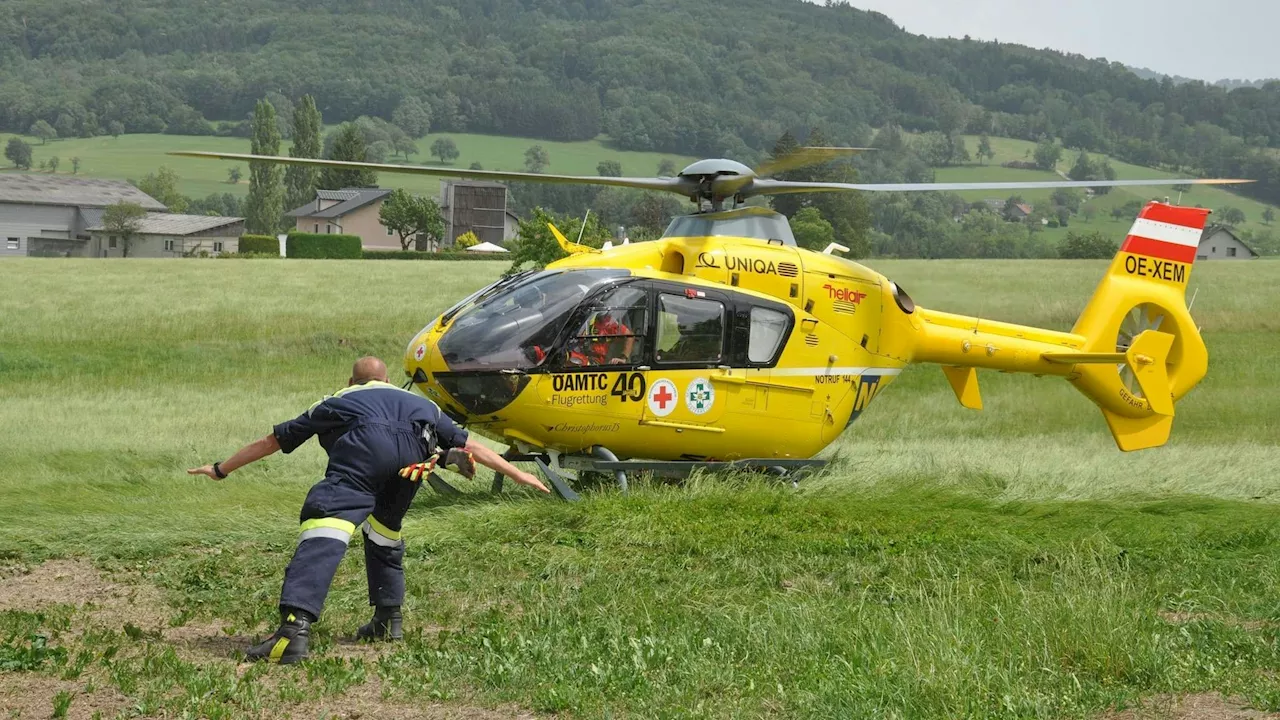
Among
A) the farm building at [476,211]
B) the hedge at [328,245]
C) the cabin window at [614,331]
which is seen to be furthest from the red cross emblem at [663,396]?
the farm building at [476,211]

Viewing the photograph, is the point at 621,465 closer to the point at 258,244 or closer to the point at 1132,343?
the point at 1132,343

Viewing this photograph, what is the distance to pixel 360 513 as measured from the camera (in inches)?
312

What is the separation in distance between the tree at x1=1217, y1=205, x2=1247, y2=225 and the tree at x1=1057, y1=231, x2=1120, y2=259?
16.4 meters

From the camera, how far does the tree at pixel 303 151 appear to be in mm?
138500

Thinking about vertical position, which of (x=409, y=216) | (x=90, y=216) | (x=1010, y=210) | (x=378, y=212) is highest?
(x=1010, y=210)

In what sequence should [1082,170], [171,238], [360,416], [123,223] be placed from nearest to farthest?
[360,416] → [1082,170] → [171,238] → [123,223]

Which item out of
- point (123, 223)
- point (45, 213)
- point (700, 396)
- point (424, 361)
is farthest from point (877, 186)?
point (45, 213)

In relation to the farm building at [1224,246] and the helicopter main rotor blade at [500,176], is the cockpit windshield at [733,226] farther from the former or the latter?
the farm building at [1224,246]

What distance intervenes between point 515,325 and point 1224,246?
59504mm

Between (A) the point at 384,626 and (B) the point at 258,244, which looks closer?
(A) the point at 384,626

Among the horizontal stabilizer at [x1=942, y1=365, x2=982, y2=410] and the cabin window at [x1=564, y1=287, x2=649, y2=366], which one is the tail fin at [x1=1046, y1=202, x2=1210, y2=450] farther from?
the cabin window at [x1=564, y1=287, x2=649, y2=366]

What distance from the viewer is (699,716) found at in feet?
21.7

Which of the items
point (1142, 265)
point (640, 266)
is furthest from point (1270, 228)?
point (640, 266)

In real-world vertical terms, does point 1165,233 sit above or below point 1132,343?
above
